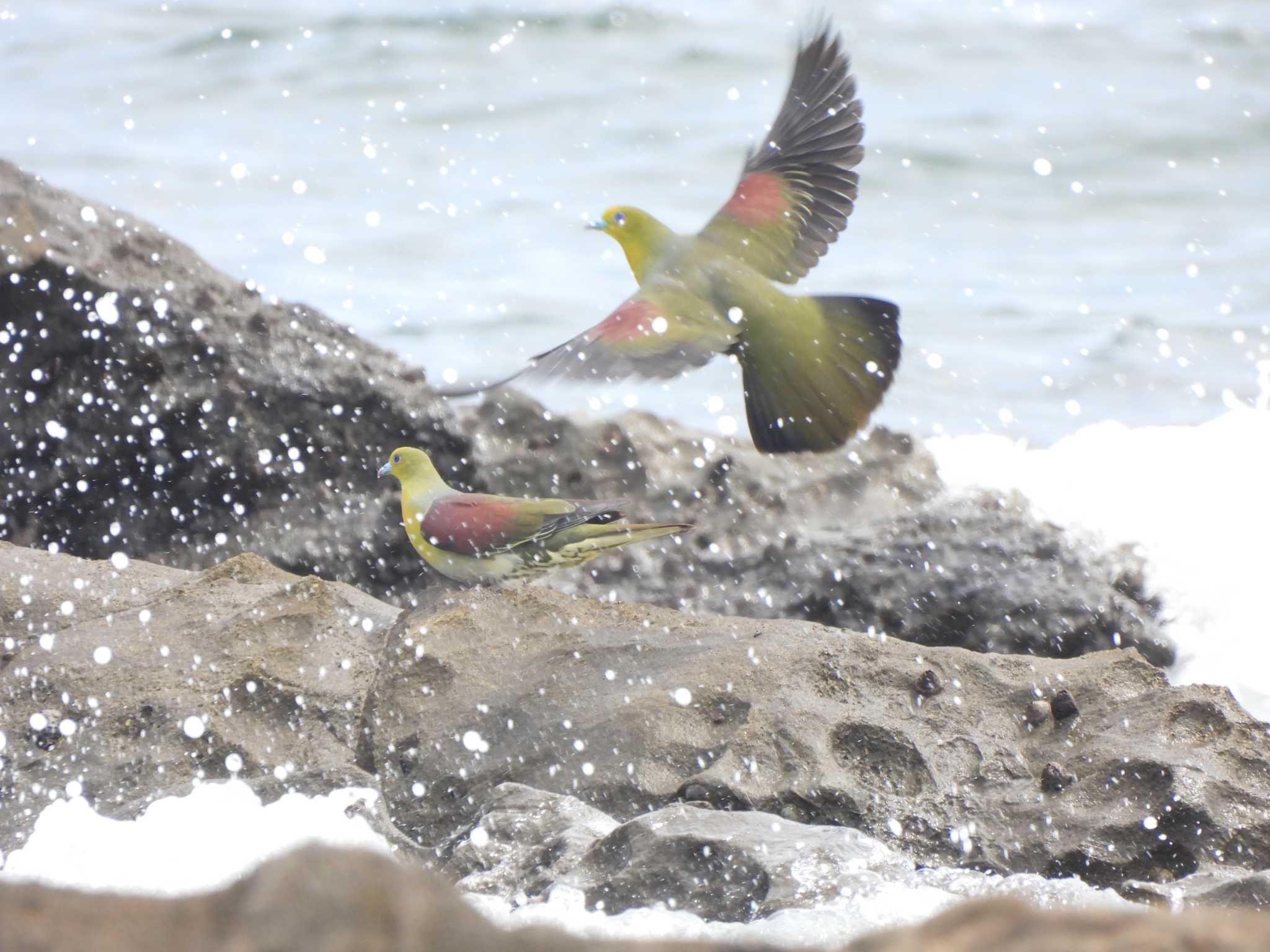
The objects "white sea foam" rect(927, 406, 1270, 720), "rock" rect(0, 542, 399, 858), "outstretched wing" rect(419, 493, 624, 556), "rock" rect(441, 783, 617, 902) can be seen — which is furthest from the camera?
"white sea foam" rect(927, 406, 1270, 720)

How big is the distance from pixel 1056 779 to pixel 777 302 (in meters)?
2.10

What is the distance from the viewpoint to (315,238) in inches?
588

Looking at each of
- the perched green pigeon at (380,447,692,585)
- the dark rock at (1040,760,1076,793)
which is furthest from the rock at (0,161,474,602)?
the dark rock at (1040,760,1076,793)

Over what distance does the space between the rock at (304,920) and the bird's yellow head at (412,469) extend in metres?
3.74

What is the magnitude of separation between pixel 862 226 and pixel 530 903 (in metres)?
13.2

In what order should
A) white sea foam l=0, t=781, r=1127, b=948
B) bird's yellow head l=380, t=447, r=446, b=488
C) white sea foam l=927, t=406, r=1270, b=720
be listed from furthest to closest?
white sea foam l=927, t=406, r=1270, b=720 < bird's yellow head l=380, t=447, r=446, b=488 < white sea foam l=0, t=781, r=1127, b=948

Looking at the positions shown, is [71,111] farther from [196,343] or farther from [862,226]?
[196,343]

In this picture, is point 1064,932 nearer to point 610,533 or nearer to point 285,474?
point 610,533

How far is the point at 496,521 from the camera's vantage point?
4.59 m

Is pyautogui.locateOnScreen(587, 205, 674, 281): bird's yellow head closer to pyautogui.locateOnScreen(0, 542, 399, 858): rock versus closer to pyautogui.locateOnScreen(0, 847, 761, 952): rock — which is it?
pyautogui.locateOnScreen(0, 542, 399, 858): rock

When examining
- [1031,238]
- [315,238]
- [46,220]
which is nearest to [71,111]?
[315,238]

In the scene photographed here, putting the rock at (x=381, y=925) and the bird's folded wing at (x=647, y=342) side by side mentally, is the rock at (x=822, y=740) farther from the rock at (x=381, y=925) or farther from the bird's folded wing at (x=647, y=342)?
the rock at (x=381, y=925)

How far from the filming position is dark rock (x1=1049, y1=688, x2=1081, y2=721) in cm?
398

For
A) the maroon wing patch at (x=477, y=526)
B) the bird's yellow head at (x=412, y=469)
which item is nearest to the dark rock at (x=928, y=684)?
the maroon wing patch at (x=477, y=526)
